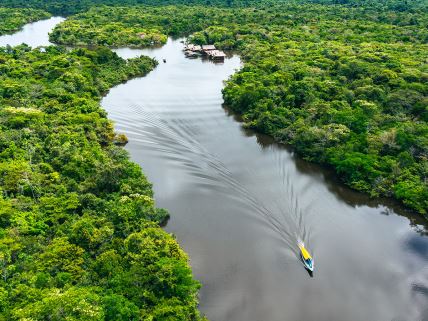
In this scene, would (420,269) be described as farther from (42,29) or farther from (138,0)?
(138,0)

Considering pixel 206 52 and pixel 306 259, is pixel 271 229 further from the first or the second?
pixel 206 52

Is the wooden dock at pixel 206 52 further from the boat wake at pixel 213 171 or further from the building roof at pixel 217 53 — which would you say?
the boat wake at pixel 213 171

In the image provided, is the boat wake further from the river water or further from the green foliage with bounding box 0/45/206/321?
the green foliage with bounding box 0/45/206/321

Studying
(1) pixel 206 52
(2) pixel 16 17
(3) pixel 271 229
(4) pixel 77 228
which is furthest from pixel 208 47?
(4) pixel 77 228

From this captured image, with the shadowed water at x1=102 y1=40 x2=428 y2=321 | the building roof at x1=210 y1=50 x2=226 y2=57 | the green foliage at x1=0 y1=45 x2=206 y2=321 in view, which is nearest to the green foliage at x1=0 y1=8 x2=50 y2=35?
the building roof at x1=210 y1=50 x2=226 y2=57

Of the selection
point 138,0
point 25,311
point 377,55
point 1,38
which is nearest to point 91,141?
point 25,311

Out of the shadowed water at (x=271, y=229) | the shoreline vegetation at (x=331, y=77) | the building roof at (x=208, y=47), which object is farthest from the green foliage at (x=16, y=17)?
the shadowed water at (x=271, y=229)
